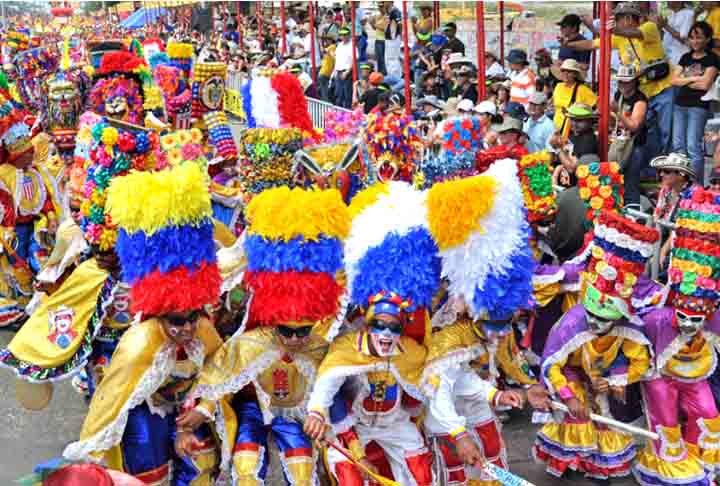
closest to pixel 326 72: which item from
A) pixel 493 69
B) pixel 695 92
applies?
pixel 493 69

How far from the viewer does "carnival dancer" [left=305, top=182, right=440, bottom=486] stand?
446cm

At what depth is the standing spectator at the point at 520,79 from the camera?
36.4 ft

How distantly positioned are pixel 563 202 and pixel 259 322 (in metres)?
2.82

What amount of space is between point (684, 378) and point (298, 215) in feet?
8.92

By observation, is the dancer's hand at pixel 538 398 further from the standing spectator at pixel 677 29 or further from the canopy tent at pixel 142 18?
the canopy tent at pixel 142 18

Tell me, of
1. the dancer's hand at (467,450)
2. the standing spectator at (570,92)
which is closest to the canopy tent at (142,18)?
the standing spectator at (570,92)

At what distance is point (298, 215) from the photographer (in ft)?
14.6

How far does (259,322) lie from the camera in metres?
4.98

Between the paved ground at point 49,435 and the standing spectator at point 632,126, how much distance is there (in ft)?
8.74

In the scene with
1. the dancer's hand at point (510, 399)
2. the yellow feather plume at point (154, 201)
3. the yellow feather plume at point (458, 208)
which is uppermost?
the yellow feather plume at point (154, 201)

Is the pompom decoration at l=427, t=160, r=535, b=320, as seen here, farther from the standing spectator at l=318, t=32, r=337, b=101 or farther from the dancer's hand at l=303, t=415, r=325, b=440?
the standing spectator at l=318, t=32, r=337, b=101

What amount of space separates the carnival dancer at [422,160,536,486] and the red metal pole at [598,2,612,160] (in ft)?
7.80

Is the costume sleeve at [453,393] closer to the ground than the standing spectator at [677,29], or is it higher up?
closer to the ground

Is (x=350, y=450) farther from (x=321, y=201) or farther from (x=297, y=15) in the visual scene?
(x=297, y=15)
